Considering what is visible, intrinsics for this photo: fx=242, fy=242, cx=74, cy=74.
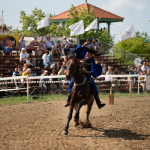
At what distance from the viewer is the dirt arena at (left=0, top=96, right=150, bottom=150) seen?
5355 mm

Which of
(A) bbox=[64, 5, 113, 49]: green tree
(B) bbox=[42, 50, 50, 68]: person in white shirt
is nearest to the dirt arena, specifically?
(B) bbox=[42, 50, 50, 68]: person in white shirt

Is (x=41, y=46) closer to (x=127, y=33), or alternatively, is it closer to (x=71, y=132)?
(x=127, y=33)

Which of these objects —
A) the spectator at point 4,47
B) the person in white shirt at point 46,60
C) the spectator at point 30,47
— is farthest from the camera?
the spectator at point 30,47

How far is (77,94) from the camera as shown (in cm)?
657

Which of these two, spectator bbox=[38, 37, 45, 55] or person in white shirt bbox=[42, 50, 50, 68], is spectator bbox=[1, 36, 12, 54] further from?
Answer: person in white shirt bbox=[42, 50, 50, 68]

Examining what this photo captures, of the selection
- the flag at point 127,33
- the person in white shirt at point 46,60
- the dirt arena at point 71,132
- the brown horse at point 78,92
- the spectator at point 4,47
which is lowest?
the dirt arena at point 71,132

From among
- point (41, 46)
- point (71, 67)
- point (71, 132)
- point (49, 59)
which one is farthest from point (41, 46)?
point (71, 67)

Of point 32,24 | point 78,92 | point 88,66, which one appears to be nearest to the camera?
point 78,92

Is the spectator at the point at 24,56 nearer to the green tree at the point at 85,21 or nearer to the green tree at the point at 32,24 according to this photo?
the green tree at the point at 85,21

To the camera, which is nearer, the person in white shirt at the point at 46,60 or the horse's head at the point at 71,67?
the horse's head at the point at 71,67

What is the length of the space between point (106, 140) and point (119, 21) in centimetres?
3605

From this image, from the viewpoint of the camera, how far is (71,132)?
21.6ft


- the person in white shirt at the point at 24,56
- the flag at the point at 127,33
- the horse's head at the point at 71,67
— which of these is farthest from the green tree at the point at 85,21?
the horse's head at the point at 71,67

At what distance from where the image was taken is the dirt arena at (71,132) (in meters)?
5.36
